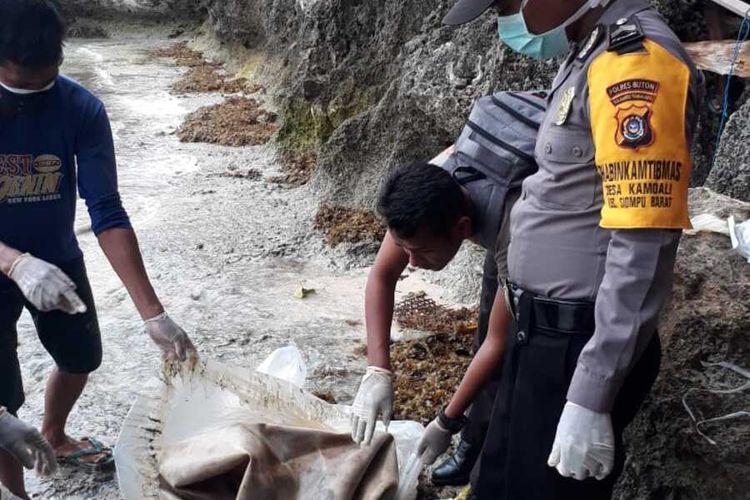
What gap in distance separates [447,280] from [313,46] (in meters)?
3.46

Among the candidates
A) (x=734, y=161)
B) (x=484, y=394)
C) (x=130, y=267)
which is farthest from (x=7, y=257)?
(x=734, y=161)

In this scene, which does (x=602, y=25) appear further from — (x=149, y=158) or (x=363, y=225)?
(x=149, y=158)

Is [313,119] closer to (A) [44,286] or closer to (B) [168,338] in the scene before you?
(B) [168,338]

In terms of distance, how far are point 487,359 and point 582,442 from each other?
67 cm

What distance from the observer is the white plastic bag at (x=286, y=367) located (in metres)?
3.13

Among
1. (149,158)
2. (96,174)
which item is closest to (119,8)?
(149,158)

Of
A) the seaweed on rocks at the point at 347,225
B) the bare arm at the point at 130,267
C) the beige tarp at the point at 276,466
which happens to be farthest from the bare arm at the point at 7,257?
the seaweed on rocks at the point at 347,225

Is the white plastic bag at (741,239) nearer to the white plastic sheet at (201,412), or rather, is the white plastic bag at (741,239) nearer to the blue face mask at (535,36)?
the blue face mask at (535,36)

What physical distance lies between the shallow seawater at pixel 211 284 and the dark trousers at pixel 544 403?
1.41m

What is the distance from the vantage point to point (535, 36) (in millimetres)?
1979

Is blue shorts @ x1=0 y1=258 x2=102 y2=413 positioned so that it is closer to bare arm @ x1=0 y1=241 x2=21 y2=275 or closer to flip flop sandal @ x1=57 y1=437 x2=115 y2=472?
bare arm @ x1=0 y1=241 x2=21 y2=275

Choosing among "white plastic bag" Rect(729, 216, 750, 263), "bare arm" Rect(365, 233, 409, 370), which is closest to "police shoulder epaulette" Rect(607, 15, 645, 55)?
"bare arm" Rect(365, 233, 409, 370)

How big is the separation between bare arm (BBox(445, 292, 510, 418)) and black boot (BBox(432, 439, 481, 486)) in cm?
37

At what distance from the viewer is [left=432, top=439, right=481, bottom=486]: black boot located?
2.86m
